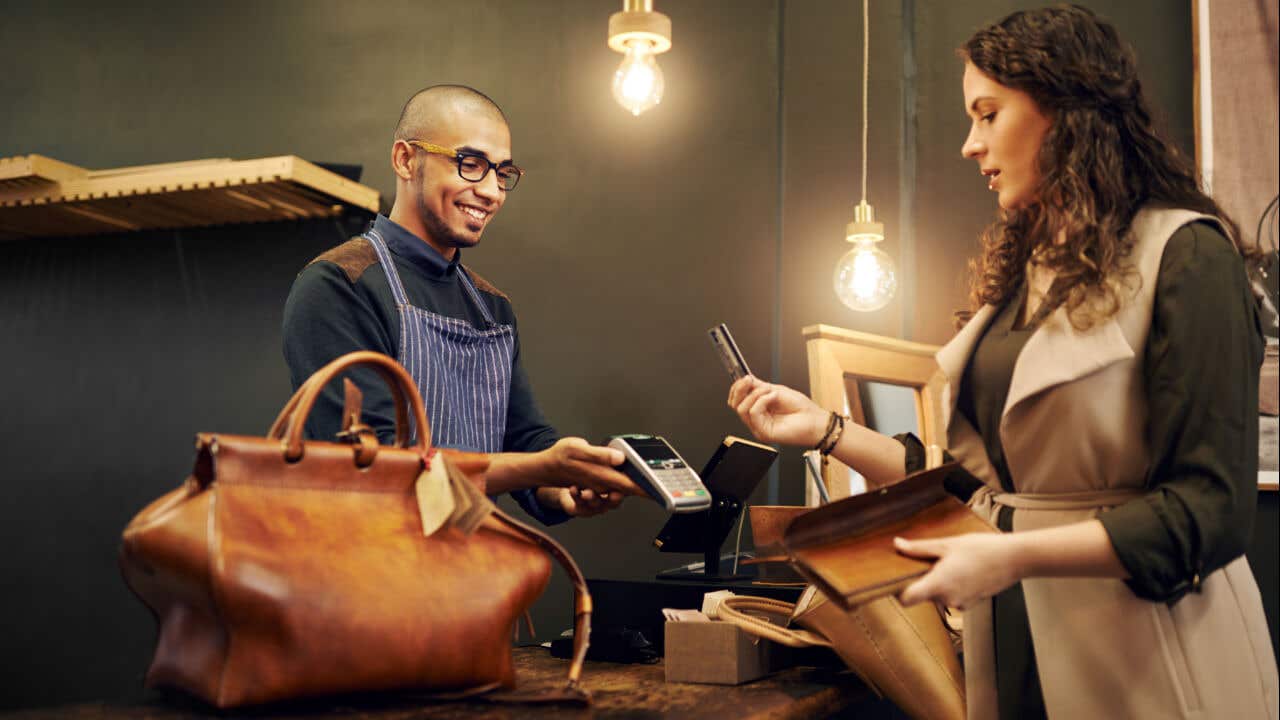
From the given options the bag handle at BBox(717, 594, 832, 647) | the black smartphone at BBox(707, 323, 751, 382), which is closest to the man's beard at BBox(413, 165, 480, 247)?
the black smartphone at BBox(707, 323, 751, 382)

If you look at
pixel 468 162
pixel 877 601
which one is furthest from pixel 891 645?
pixel 468 162

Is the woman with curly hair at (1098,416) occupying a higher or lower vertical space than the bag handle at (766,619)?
higher

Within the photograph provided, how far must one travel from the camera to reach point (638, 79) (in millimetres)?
2264

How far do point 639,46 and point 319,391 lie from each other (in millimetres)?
1360

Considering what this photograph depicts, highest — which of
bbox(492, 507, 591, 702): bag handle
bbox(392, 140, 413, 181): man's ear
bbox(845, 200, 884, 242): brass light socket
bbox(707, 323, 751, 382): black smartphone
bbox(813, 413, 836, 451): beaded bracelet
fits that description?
bbox(392, 140, 413, 181): man's ear

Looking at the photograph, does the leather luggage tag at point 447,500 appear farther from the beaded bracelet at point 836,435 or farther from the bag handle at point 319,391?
the beaded bracelet at point 836,435

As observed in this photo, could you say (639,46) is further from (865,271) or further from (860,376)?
(860,376)

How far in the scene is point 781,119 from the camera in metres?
3.01

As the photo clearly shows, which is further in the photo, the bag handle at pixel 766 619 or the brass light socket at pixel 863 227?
the brass light socket at pixel 863 227

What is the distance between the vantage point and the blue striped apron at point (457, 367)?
1.77m

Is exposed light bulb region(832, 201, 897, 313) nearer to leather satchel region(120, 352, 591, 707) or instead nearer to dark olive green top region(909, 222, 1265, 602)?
dark olive green top region(909, 222, 1265, 602)

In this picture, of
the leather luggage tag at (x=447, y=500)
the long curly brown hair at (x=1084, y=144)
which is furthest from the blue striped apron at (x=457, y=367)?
the long curly brown hair at (x=1084, y=144)

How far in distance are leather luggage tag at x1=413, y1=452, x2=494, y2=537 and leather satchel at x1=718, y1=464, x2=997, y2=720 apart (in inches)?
12.7

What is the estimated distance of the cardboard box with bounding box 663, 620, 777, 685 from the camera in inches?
54.7
